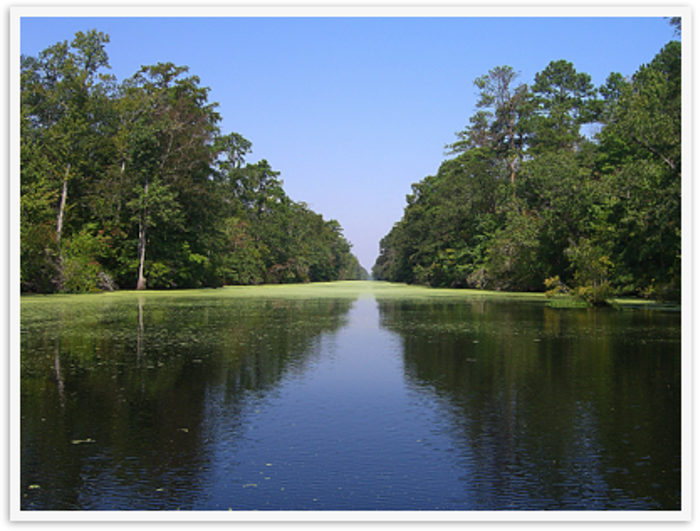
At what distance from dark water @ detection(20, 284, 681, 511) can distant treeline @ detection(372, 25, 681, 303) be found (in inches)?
451

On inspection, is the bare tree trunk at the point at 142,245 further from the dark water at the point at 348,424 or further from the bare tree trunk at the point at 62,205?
the dark water at the point at 348,424

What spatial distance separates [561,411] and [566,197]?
29.8m

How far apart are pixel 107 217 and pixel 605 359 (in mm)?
39795

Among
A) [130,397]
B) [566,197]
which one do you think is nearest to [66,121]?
[566,197]

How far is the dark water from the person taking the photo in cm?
471

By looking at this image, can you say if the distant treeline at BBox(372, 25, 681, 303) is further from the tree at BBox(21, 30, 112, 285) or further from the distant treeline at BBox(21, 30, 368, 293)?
the tree at BBox(21, 30, 112, 285)

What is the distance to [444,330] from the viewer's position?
16.5 metres

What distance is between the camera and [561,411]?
7371 millimetres

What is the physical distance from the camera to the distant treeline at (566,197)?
23.7 m

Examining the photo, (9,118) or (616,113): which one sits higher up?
(616,113)

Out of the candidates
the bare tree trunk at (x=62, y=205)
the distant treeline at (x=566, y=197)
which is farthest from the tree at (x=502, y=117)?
the bare tree trunk at (x=62, y=205)

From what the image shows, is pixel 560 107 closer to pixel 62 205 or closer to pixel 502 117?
pixel 502 117

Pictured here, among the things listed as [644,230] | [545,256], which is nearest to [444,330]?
[644,230]
